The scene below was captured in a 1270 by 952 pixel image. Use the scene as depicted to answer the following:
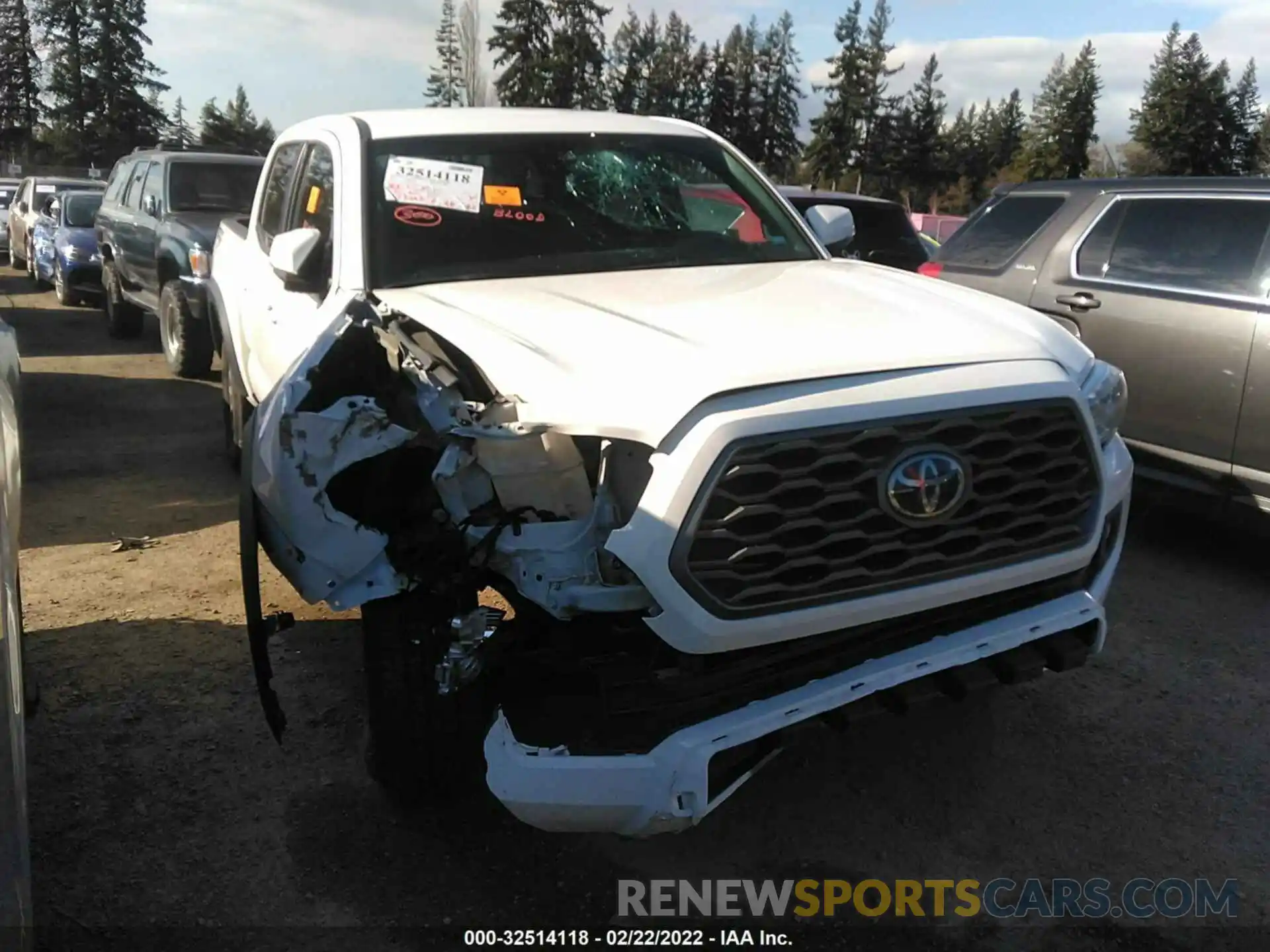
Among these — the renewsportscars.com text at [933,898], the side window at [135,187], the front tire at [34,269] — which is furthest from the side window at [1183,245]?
the front tire at [34,269]

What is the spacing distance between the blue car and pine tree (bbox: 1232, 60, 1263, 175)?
48.7 metres

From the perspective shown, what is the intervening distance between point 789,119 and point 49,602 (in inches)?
2982

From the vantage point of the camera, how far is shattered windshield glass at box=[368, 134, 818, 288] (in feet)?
12.8

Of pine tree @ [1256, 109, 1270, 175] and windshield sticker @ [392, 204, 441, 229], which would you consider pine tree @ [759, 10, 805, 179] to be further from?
windshield sticker @ [392, 204, 441, 229]

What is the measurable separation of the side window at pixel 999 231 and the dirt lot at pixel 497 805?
2323 mm

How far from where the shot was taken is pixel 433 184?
4.01m

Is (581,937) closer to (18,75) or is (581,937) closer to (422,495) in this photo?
(422,495)

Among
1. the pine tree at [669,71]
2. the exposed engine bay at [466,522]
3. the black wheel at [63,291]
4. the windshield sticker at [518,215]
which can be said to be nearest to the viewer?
the exposed engine bay at [466,522]

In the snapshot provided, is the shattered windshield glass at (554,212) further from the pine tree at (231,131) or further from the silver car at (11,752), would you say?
the pine tree at (231,131)

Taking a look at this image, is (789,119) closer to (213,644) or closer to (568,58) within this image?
(568,58)

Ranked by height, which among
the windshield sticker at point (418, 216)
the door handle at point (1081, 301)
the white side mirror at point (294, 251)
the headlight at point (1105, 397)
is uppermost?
the windshield sticker at point (418, 216)

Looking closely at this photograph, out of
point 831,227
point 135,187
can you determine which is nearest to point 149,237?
point 135,187

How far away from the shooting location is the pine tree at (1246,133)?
5181 centimetres

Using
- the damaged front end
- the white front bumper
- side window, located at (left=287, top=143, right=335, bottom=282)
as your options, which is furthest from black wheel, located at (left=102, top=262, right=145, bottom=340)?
the white front bumper
